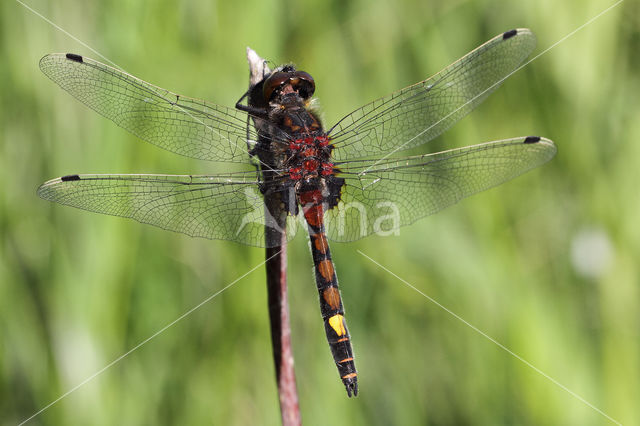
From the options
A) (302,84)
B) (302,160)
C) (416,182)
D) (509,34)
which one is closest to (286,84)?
(302,84)

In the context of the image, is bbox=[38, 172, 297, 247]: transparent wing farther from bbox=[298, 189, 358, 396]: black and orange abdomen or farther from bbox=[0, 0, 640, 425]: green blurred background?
bbox=[0, 0, 640, 425]: green blurred background

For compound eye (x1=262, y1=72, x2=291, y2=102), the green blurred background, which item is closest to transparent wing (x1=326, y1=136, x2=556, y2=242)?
the green blurred background

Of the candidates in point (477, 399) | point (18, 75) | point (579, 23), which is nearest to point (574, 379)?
point (477, 399)

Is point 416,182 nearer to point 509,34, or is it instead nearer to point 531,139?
point 531,139

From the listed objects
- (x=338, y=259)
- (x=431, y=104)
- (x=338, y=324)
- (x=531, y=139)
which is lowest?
(x=338, y=324)

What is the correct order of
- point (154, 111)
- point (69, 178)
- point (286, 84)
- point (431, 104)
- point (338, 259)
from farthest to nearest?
point (338, 259), point (431, 104), point (286, 84), point (154, 111), point (69, 178)

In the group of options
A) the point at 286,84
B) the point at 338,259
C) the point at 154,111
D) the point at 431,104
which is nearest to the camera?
the point at 154,111
